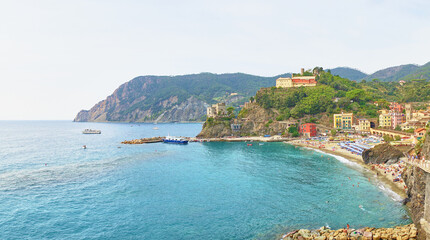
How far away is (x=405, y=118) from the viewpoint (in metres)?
95.3

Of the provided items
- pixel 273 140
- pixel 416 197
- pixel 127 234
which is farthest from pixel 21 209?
pixel 273 140

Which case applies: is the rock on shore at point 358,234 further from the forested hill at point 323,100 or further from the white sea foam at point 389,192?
the forested hill at point 323,100

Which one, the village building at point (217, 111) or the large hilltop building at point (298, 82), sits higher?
the large hilltop building at point (298, 82)

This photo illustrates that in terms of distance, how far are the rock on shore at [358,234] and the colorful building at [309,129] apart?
253 feet

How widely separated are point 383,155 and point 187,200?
4373cm

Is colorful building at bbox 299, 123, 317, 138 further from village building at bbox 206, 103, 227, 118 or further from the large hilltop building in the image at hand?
village building at bbox 206, 103, 227, 118

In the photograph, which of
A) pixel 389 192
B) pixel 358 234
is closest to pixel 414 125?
pixel 389 192

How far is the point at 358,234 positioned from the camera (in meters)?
25.2

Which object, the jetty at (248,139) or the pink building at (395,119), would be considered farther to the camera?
the jetty at (248,139)

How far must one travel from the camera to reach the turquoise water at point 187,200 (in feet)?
92.6

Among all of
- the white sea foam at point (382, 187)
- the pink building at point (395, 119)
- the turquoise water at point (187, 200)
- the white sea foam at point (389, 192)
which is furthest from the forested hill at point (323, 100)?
the white sea foam at point (389, 192)

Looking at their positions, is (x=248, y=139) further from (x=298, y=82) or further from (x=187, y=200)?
(x=187, y=200)

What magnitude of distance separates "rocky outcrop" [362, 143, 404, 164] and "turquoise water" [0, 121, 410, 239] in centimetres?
453

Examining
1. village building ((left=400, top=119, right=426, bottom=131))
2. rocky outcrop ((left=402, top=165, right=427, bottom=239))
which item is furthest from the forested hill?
rocky outcrop ((left=402, top=165, right=427, bottom=239))
